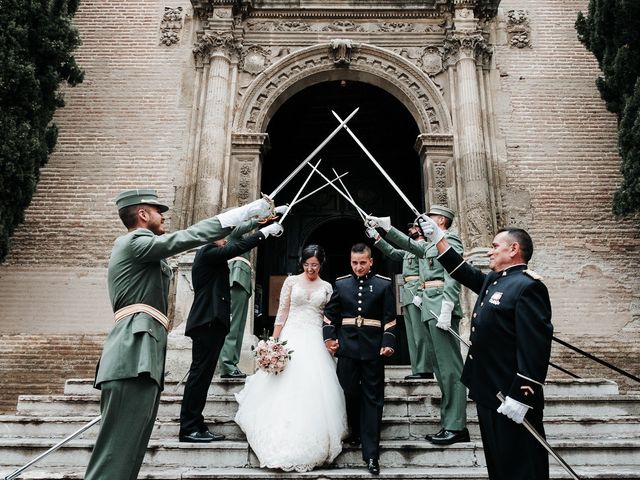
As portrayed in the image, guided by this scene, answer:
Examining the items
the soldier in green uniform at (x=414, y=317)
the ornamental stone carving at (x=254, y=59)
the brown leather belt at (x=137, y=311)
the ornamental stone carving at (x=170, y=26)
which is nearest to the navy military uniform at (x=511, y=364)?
the brown leather belt at (x=137, y=311)

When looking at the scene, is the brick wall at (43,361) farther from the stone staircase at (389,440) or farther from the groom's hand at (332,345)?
the groom's hand at (332,345)

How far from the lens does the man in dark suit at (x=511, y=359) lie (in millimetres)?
3076

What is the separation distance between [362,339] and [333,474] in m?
1.11

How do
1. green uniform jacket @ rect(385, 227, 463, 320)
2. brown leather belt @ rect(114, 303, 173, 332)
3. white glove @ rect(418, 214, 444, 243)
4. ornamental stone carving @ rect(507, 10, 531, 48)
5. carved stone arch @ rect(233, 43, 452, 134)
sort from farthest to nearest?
ornamental stone carving @ rect(507, 10, 531, 48), carved stone arch @ rect(233, 43, 452, 134), green uniform jacket @ rect(385, 227, 463, 320), white glove @ rect(418, 214, 444, 243), brown leather belt @ rect(114, 303, 173, 332)

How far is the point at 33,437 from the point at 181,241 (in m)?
3.82

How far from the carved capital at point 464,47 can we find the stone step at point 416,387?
249 inches

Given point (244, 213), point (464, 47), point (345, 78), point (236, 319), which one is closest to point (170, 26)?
point (345, 78)

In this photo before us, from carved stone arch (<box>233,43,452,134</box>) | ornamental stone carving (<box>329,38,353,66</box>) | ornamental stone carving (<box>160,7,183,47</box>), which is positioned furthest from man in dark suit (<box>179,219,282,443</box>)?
ornamental stone carving (<box>160,7,183,47</box>)

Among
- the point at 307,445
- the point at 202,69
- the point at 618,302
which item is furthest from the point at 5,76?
the point at 618,302

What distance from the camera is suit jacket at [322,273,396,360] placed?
4703 mm

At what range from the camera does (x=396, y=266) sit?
40.3 ft

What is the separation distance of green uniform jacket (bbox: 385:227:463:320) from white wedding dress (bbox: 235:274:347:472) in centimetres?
100

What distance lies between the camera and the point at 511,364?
329 centimetres

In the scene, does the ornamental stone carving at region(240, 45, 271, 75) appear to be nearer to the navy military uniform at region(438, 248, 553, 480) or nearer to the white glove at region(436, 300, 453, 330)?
the white glove at region(436, 300, 453, 330)
